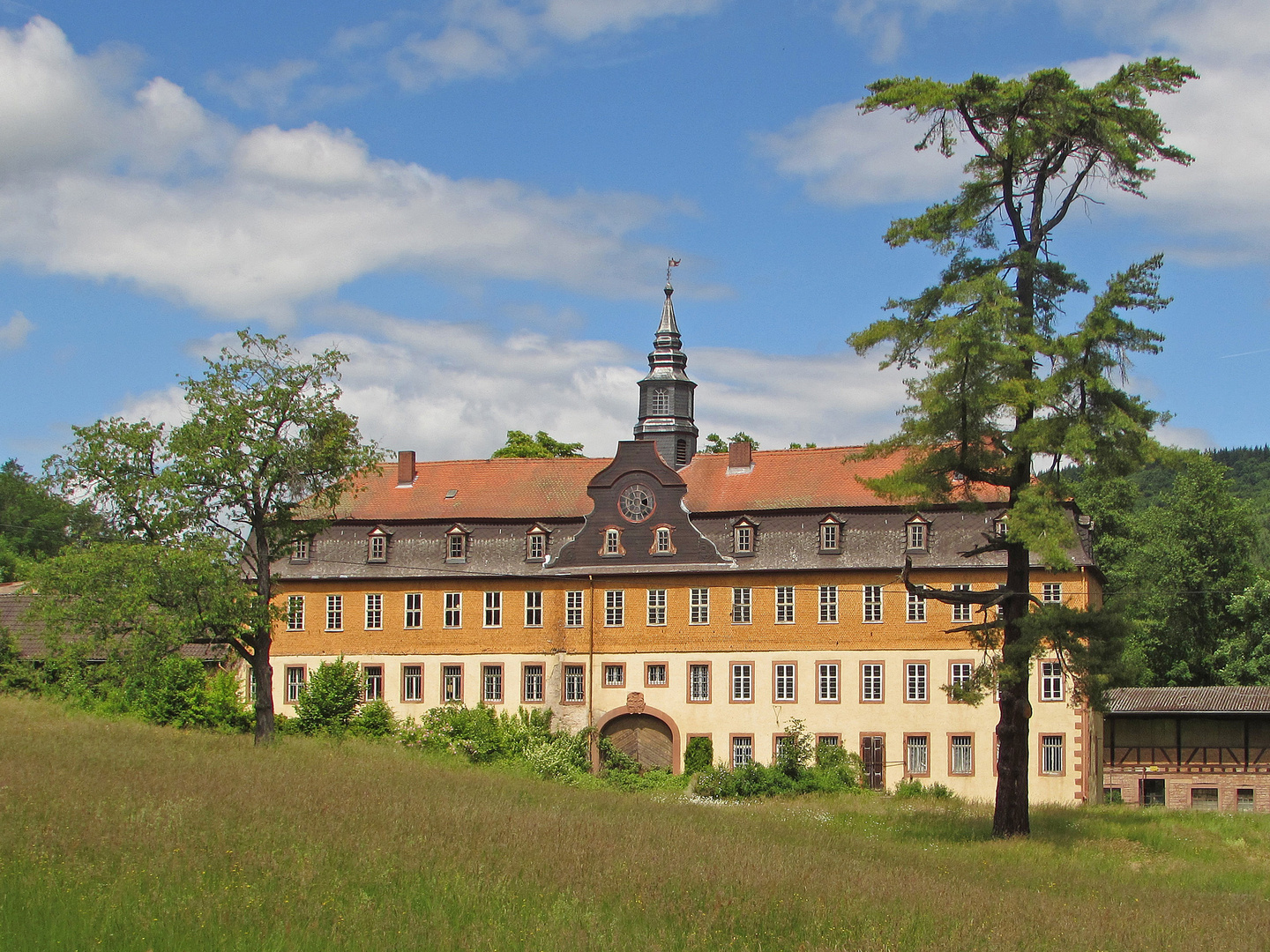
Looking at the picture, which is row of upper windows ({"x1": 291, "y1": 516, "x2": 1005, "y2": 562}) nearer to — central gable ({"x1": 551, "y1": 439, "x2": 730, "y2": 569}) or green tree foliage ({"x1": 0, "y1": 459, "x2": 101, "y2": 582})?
central gable ({"x1": 551, "y1": 439, "x2": 730, "y2": 569})

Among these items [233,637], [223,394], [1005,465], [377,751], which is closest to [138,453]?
[223,394]

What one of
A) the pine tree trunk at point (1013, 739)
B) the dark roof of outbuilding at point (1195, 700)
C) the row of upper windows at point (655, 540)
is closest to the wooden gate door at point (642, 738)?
the row of upper windows at point (655, 540)

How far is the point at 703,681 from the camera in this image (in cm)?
4128

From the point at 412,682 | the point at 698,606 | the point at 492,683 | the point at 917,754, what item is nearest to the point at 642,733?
the point at 698,606

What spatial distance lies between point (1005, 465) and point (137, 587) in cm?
1755

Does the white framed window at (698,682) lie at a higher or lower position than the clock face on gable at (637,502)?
lower

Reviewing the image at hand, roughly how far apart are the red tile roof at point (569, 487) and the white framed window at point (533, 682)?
15.6 feet

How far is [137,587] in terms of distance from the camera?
28.2 metres

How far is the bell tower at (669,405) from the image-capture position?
4619 cm

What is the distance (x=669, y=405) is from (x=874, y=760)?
46.2 ft

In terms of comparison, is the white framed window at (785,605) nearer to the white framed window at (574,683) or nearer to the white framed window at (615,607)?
the white framed window at (615,607)

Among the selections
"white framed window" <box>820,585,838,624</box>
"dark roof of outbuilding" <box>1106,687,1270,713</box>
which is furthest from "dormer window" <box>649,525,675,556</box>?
"dark roof of outbuilding" <box>1106,687,1270,713</box>

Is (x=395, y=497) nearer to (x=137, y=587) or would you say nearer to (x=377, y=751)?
(x=377, y=751)

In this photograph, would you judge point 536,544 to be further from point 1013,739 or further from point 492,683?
point 1013,739
